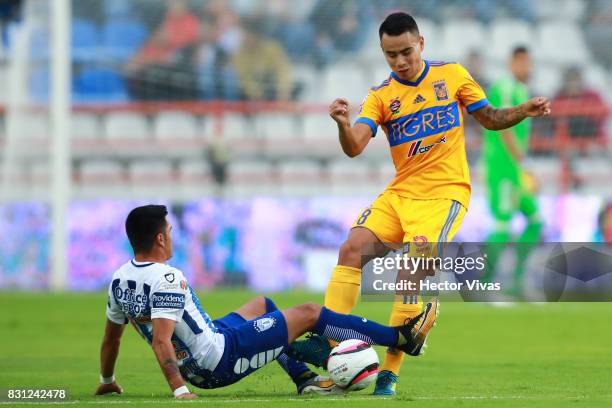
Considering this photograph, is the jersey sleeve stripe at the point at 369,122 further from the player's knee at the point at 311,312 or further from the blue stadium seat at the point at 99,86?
the blue stadium seat at the point at 99,86

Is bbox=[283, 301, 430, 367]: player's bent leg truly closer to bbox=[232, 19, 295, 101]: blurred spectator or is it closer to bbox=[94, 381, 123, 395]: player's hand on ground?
bbox=[94, 381, 123, 395]: player's hand on ground

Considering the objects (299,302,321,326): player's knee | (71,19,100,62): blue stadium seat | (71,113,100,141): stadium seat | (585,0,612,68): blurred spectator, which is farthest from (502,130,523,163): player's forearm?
(71,19,100,62): blue stadium seat

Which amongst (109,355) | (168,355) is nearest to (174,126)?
(109,355)

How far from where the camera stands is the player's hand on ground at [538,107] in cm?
676

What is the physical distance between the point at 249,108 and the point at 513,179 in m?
8.10

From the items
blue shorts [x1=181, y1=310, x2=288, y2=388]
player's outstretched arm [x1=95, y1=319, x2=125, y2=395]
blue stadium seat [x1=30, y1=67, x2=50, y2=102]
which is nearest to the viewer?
blue shorts [x1=181, y1=310, x2=288, y2=388]

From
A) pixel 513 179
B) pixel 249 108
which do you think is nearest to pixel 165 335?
pixel 513 179

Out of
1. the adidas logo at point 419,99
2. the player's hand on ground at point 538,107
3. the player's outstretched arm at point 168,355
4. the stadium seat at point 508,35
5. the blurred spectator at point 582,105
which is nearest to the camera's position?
the player's outstretched arm at point 168,355

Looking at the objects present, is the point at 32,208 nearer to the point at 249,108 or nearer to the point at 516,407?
the point at 249,108

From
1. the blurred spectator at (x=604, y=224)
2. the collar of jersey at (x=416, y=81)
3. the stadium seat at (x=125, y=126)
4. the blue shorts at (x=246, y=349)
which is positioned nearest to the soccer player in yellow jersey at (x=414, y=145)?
the collar of jersey at (x=416, y=81)

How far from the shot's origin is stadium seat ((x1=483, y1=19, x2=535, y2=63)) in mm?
21781

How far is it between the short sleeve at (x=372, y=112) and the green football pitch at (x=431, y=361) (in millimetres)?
1639

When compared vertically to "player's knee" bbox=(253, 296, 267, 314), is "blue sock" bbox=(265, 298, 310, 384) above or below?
below

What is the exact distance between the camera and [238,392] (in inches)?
273
